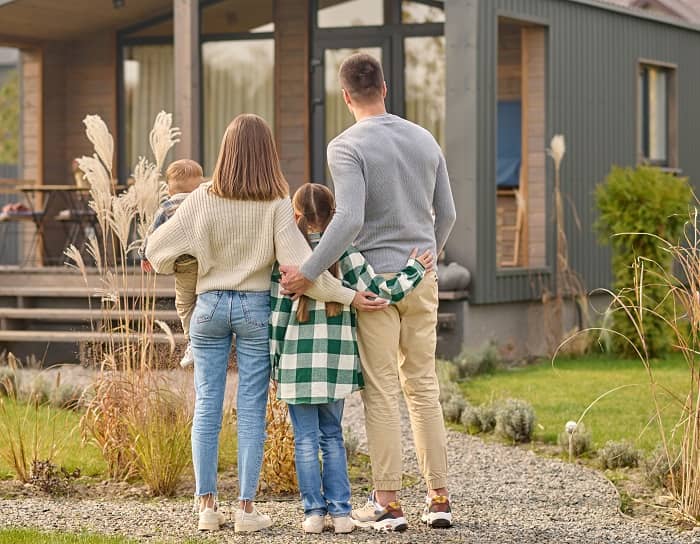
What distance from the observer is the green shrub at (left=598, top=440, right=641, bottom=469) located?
6547 millimetres

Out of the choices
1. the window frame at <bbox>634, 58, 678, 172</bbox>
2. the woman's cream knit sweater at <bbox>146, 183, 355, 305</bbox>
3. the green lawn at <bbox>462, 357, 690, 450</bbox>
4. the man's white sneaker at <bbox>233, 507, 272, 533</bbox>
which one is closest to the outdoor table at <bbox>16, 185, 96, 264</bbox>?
the green lawn at <bbox>462, 357, 690, 450</bbox>

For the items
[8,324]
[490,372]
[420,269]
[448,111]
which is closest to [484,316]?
[490,372]

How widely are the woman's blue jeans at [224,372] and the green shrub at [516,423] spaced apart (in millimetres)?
2738

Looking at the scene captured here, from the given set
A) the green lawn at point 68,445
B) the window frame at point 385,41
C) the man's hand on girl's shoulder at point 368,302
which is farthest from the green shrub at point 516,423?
the window frame at point 385,41

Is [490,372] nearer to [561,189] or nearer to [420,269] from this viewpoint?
[561,189]

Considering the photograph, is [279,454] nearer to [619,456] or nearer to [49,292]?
[619,456]

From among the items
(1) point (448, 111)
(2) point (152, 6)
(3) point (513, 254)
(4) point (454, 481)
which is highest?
(2) point (152, 6)

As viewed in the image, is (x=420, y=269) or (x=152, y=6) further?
(x=152, y=6)

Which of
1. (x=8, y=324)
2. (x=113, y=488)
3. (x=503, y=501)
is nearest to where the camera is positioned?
(x=503, y=501)

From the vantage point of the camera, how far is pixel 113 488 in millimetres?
6098

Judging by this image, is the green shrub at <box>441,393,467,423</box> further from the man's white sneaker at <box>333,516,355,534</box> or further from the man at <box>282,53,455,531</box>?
the man's white sneaker at <box>333,516,355,534</box>

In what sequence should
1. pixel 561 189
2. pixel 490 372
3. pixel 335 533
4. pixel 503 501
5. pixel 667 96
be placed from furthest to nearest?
1. pixel 667 96
2. pixel 561 189
3. pixel 490 372
4. pixel 503 501
5. pixel 335 533

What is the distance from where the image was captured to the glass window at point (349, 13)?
12586 mm

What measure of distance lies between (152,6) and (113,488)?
28.1 ft
